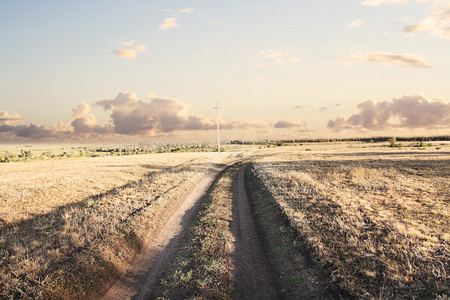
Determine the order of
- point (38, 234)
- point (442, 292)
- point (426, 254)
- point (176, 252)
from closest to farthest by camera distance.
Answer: point (442, 292), point (426, 254), point (176, 252), point (38, 234)

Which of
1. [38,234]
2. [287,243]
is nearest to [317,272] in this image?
[287,243]

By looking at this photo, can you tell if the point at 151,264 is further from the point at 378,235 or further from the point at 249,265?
the point at 378,235

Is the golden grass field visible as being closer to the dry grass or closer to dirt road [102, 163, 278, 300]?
the dry grass

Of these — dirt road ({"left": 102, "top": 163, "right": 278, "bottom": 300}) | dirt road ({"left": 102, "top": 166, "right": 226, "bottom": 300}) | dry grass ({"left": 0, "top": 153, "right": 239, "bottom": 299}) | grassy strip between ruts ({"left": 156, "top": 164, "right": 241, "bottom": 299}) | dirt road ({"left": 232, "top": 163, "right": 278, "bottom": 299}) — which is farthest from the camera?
dry grass ({"left": 0, "top": 153, "right": 239, "bottom": 299})

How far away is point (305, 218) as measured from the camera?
13055 mm

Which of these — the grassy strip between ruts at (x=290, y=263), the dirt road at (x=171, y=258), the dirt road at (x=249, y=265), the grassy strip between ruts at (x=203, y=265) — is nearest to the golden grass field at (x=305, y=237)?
the grassy strip between ruts at (x=290, y=263)

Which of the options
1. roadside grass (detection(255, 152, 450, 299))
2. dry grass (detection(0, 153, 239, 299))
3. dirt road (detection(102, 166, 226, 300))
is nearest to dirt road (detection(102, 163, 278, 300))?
dirt road (detection(102, 166, 226, 300))

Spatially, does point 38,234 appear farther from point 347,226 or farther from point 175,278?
point 347,226

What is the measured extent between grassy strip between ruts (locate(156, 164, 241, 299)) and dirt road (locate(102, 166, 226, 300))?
423 mm

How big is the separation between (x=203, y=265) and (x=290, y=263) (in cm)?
320

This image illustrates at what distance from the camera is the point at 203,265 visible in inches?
334

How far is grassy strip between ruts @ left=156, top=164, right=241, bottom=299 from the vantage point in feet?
23.9

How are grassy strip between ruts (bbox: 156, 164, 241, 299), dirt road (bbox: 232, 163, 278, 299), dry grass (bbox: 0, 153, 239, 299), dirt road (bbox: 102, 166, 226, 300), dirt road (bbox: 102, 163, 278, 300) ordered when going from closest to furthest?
grassy strip between ruts (bbox: 156, 164, 241, 299), dirt road (bbox: 232, 163, 278, 299), dirt road (bbox: 102, 163, 278, 300), dirt road (bbox: 102, 166, 226, 300), dry grass (bbox: 0, 153, 239, 299)

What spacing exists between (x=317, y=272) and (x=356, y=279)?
116cm
